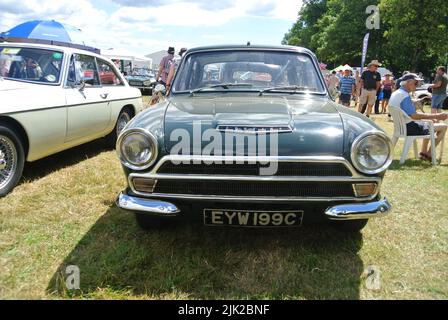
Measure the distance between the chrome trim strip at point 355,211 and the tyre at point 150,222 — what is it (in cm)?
123

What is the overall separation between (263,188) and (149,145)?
2.57ft

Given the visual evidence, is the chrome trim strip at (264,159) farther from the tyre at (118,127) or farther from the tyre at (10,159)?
the tyre at (118,127)

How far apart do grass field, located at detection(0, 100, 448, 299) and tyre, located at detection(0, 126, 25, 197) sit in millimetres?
117

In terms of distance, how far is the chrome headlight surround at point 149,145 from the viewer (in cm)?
247

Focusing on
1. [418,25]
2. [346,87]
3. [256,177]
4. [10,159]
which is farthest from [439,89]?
[418,25]

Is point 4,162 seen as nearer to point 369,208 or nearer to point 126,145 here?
point 126,145

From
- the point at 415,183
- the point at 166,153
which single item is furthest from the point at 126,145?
the point at 415,183

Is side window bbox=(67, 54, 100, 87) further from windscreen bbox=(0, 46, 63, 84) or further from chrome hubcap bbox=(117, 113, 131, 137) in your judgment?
chrome hubcap bbox=(117, 113, 131, 137)

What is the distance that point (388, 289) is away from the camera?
2518mm

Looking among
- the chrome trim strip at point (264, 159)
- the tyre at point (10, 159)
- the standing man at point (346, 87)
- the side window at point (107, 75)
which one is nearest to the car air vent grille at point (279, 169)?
the chrome trim strip at point (264, 159)

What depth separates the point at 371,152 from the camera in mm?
2492

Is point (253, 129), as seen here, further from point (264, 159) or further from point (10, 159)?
point (10, 159)
